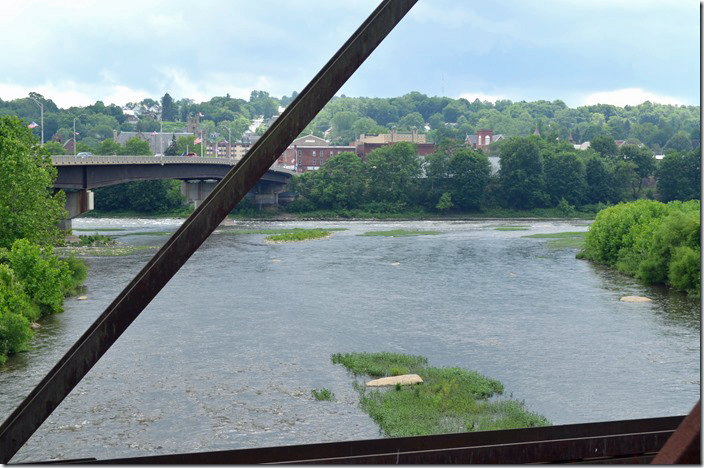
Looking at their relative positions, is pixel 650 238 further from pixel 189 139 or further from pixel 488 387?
pixel 189 139

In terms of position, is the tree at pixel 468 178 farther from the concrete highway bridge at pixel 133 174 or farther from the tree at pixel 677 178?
the tree at pixel 677 178

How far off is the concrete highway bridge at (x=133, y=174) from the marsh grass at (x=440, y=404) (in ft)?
88.6

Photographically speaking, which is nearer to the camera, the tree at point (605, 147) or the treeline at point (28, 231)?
the treeline at point (28, 231)

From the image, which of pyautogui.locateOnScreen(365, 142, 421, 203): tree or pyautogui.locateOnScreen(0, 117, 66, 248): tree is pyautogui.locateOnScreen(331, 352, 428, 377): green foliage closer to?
pyautogui.locateOnScreen(0, 117, 66, 248): tree

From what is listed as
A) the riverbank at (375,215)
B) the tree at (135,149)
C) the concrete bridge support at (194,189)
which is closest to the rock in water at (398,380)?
the concrete bridge support at (194,189)

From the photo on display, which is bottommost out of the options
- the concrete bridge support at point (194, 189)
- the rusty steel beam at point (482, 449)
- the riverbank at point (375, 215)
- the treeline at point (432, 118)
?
the riverbank at point (375, 215)

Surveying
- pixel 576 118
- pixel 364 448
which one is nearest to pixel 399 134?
pixel 576 118

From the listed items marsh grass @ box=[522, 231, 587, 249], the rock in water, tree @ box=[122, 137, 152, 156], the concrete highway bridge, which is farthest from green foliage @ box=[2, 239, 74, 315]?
tree @ box=[122, 137, 152, 156]

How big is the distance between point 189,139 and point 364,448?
9967 cm

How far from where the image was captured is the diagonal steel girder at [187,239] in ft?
10.5

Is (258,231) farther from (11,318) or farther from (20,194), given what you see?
(11,318)

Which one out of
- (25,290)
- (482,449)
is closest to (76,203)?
(25,290)

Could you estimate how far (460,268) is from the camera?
38.3 metres

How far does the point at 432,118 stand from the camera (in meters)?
144
